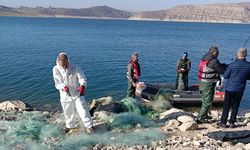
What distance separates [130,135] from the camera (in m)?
8.48

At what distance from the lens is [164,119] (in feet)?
33.3

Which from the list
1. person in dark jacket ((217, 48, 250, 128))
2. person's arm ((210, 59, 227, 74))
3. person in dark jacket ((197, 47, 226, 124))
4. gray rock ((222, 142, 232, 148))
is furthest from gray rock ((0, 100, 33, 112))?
gray rock ((222, 142, 232, 148))

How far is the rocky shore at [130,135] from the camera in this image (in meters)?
7.86

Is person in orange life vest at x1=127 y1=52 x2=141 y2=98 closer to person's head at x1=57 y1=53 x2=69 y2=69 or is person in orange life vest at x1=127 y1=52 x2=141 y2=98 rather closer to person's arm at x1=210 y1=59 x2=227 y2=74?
person's arm at x1=210 y1=59 x2=227 y2=74

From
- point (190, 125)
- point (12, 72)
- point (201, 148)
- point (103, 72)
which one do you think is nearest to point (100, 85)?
point (103, 72)

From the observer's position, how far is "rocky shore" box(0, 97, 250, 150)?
25.8 feet

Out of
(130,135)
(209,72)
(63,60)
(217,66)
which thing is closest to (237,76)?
(217,66)

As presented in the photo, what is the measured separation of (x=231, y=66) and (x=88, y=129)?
3.38 meters

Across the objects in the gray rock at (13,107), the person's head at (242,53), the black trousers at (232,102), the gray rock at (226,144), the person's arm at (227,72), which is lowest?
the gray rock at (13,107)

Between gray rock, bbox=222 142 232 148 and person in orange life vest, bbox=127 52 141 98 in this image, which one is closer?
gray rock, bbox=222 142 232 148

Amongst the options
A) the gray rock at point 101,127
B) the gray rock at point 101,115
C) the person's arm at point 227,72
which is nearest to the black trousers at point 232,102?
the person's arm at point 227,72

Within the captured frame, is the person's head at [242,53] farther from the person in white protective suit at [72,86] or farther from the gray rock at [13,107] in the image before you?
the gray rock at [13,107]

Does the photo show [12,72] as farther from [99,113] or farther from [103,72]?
[99,113]

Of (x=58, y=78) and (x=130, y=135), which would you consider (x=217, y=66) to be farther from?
(x=58, y=78)
